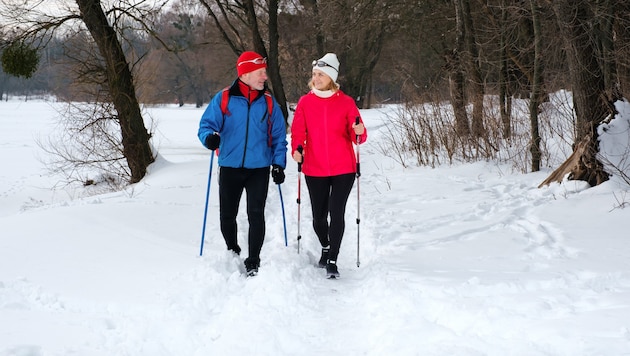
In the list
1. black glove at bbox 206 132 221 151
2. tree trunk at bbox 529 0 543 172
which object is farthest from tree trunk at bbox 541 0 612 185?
black glove at bbox 206 132 221 151

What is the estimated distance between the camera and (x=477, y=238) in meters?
5.68

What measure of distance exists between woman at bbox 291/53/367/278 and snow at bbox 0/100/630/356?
2.04 feet

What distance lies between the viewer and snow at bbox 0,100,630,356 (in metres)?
3.23

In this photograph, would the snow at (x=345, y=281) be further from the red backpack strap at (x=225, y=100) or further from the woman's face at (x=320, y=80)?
the woman's face at (x=320, y=80)

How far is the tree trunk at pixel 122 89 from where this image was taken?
431 inches

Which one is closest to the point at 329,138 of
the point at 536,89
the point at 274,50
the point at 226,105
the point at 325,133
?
the point at 325,133

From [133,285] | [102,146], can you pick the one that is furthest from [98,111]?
[133,285]

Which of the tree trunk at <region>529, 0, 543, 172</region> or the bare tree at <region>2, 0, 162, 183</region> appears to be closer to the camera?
the tree trunk at <region>529, 0, 543, 172</region>

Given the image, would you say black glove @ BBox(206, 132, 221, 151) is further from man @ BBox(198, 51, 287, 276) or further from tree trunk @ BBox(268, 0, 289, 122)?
tree trunk @ BBox(268, 0, 289, 122)

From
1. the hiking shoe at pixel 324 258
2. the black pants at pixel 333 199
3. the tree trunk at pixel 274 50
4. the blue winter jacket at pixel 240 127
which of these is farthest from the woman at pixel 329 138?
the tree trunk at pixel 274 50

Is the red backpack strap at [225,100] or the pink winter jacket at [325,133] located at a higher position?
the red backpack strap at [225,100]

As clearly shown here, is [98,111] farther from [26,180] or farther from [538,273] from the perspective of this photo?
[538,273]

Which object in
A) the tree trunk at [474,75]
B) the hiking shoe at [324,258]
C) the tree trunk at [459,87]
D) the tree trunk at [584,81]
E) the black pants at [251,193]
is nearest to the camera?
the black pants at [251,193]

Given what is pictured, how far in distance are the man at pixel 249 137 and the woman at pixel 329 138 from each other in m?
0.23
